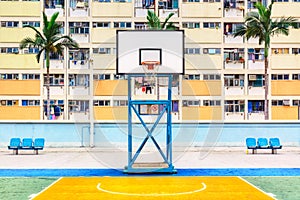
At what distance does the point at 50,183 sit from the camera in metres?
16.8

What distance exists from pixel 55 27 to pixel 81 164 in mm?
22789

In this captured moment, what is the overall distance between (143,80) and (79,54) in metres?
7.57

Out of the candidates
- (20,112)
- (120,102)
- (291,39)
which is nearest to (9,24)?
(20,112)

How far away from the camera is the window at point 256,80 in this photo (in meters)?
51.6

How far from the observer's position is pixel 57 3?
2020 inches

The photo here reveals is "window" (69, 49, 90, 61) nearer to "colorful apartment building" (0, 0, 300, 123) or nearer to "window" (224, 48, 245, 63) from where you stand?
"colorful apartment building" (0, 0, 300, 123)

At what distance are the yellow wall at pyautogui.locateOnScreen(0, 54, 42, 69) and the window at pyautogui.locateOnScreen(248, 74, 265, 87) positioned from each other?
2285 cm

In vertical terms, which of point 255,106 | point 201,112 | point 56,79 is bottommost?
point 201,112

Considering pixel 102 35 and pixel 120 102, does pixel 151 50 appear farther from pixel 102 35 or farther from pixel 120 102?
pixel 102 35

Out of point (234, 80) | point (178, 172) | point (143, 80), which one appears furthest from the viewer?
point (234, 80)

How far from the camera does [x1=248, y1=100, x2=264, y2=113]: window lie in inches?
2026

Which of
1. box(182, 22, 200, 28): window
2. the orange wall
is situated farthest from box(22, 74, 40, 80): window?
box(182, 22, 200, 28): window

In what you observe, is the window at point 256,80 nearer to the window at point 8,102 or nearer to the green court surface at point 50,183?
the window at point 8,102

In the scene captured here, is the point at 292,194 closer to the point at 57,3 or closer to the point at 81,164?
the point at 81,164
